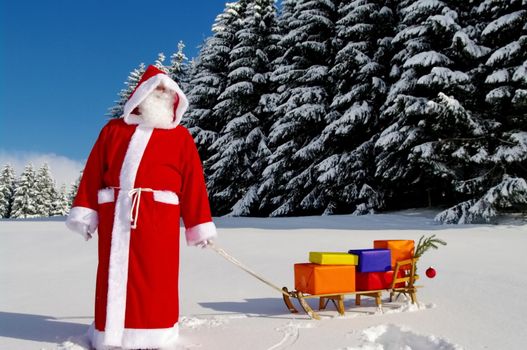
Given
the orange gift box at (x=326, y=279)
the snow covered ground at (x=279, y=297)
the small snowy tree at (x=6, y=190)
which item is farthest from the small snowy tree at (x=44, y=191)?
the orange gift box at (x=326, y=279)

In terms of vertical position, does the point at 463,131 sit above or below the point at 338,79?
below

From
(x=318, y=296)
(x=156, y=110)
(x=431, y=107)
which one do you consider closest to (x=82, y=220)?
(x=156, y=110)

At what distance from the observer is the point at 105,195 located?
136 inches

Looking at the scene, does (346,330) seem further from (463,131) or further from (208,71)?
(208,71)

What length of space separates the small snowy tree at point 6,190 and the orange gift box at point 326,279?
158ft

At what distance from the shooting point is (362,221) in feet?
36.5

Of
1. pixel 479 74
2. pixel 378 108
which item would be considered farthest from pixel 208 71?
pixel 479 74

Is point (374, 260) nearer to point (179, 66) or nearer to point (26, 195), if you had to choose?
point (179, 66)

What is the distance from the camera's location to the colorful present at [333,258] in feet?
13.5

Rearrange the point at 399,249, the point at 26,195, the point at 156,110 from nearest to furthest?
the point at 156,110 → the point at 399,249 → the point at 26,195

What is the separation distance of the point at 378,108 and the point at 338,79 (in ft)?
7.10

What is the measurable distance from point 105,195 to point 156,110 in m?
0.75

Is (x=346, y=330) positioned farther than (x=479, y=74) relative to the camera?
No

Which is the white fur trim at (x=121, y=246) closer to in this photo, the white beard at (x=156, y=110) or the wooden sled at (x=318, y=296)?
the white beard at (x=156, y=110)
